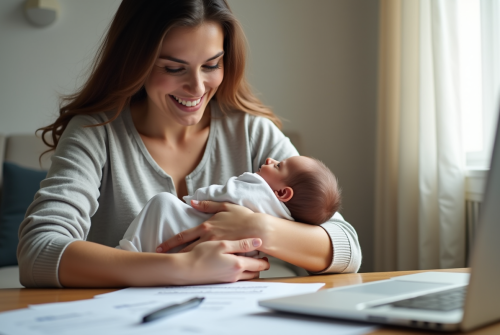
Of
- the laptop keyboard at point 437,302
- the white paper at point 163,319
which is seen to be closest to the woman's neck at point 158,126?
the white paper at point 163,319

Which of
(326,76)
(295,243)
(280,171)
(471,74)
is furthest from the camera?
(326,76)

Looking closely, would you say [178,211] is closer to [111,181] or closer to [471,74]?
[111,181]

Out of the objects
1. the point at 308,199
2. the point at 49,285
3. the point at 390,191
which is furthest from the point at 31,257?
the point at 390,191

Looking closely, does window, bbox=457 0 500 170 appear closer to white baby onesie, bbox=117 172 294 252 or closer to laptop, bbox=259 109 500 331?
white baby onesie, bbox=117 172 294 252

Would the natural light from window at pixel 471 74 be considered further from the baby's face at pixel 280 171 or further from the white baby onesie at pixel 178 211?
the white baby onesie at pixel 178 211

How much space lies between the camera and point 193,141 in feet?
5.90

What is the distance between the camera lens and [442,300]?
645 mm

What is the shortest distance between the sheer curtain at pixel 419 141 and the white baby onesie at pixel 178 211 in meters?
1.30

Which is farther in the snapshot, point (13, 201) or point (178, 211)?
point (13, 201)

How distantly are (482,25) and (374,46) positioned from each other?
119cm

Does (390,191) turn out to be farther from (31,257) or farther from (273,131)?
(31,257)

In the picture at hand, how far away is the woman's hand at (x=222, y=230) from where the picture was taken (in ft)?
3.79

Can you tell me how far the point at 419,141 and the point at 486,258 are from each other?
2.01 meters

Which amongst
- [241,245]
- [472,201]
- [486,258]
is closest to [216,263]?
[241,245]
